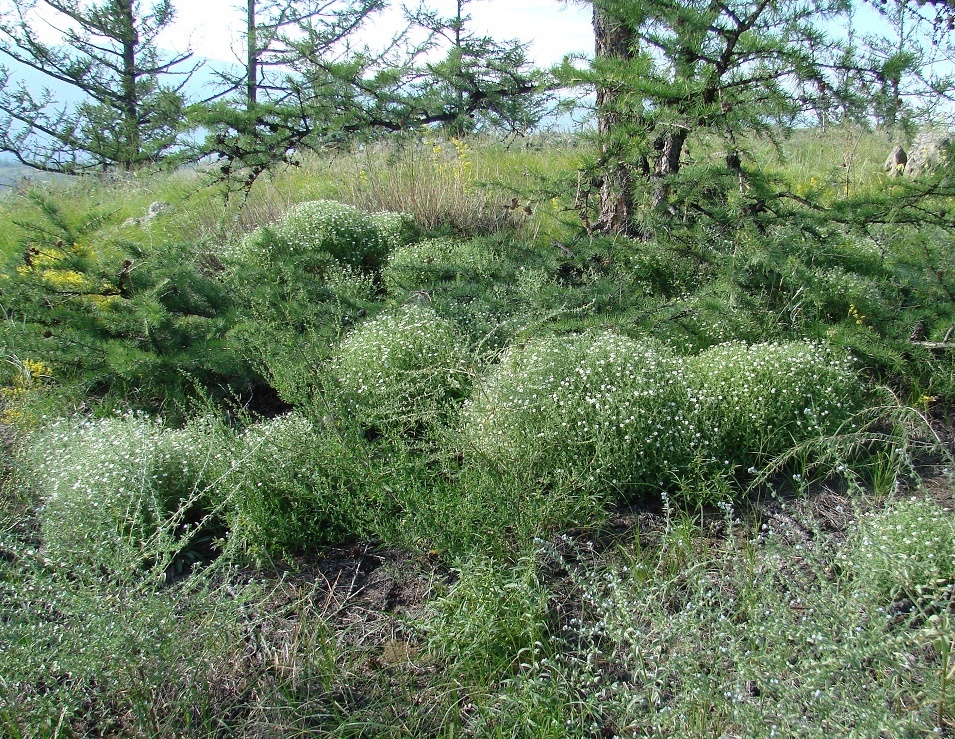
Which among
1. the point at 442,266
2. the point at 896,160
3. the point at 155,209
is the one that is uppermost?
the point at 896,160

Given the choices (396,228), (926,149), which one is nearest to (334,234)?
(396,228)

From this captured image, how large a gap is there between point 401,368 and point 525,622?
184 cm

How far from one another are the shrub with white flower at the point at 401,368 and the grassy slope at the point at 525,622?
12.2 inches

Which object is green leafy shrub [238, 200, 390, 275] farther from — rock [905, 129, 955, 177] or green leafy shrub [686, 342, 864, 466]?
rock [905, 129, 955, 177]

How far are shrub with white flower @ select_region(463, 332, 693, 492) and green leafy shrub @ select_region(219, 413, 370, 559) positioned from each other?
53 cm

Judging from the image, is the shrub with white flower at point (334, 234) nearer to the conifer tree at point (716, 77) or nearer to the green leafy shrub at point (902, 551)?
the conifer tree at point (716, 77)

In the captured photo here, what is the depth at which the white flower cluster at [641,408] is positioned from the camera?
10.7 feet

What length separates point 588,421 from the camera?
3.35 m

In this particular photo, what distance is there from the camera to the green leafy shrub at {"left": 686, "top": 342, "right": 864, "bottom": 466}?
11.2 feet

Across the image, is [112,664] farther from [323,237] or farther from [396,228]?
[396,228]

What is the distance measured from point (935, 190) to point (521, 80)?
9.36 ft

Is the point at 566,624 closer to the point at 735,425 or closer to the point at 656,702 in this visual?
the point at 656,702

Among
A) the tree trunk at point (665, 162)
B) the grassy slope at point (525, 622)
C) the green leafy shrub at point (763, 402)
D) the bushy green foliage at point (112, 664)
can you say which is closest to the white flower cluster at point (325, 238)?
the tree trunk at point (665, 162)

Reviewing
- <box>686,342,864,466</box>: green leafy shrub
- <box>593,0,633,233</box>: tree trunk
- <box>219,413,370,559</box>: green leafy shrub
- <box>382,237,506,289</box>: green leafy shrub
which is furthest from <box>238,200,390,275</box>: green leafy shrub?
<box>686,342,864,466</box>: green leafy shrub
